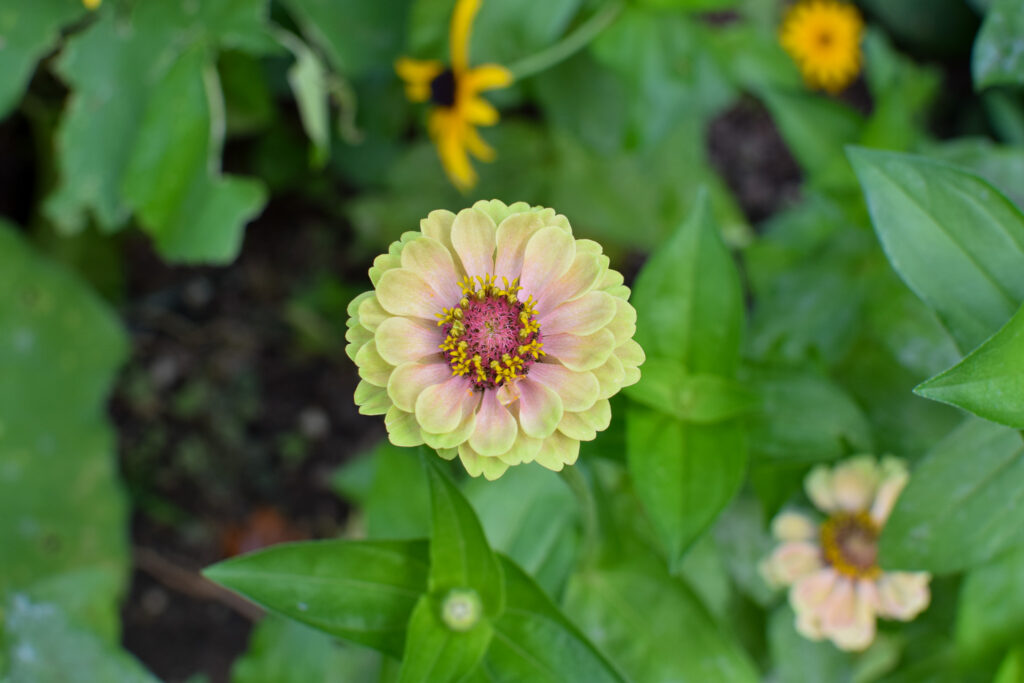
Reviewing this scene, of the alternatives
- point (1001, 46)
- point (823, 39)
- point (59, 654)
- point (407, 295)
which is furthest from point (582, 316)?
point (823, 39)

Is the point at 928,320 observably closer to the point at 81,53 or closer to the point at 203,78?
the point at 203,78

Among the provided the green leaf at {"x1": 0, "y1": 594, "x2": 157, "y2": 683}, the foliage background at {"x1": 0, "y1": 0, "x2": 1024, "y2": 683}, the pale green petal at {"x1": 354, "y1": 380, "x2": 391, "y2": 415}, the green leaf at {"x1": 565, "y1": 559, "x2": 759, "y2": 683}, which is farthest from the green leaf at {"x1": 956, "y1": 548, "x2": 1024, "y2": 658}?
the green leaf at {"x1": 0, "y1": 594, "x2": 157, "y2": 683}

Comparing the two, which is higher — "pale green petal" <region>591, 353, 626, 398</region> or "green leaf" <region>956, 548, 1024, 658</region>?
"pale green petal" <region>591, 353, 626, 398</region>

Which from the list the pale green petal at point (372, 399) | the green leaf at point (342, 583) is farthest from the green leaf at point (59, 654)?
the pale green petal at point (372, 399)

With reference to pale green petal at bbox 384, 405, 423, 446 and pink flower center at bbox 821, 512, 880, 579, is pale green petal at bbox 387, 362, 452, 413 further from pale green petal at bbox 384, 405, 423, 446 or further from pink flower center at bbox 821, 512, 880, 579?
pink flower center at bbox 821, 512, 880, 579

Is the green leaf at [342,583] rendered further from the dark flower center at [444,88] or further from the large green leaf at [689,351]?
the dark flower center at [444,88]

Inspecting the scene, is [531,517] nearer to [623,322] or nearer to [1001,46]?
[623,322]
